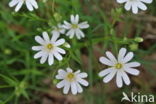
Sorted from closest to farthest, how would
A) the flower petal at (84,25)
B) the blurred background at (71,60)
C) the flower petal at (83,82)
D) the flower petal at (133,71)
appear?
the flower petal at (133,71), the flower petal at (83,82), the flower petal at (84,25), the blurred background at (71,60)

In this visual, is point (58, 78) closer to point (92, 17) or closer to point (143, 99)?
point (92, 17)

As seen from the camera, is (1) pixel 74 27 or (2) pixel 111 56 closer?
(2) pixel 111 56

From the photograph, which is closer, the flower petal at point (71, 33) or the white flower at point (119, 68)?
the white flower at point (119, 68)

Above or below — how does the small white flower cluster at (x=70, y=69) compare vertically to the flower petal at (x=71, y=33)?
below

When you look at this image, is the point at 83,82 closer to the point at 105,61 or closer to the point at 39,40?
the point at 105,61

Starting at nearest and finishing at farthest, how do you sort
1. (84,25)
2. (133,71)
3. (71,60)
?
(133,71) → (84,25) → (71,60)

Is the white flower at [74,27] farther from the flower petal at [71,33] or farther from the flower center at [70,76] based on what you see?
the flower center at [70,76]

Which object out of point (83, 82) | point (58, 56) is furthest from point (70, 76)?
point (58, 56)

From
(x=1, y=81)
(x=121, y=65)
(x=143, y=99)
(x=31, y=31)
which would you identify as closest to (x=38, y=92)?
(x=1, y=81)

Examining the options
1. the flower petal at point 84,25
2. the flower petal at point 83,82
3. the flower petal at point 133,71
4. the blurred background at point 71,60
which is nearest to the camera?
the flower petal at point 133,71

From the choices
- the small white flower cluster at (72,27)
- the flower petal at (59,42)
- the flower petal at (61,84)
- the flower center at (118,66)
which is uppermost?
the small white flower cluster at (72,27)

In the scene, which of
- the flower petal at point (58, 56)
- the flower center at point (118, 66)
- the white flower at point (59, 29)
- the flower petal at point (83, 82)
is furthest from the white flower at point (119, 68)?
the white flower at point (59, 29)
